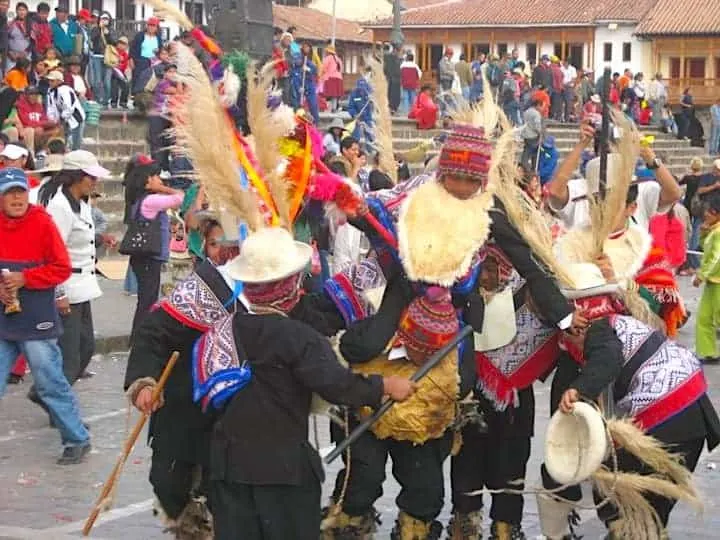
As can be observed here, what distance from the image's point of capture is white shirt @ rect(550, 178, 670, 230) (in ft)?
26.6

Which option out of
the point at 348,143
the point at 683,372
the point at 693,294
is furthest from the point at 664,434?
the point at 693,294

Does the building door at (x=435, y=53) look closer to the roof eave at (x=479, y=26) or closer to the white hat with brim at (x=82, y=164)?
the roof eave at (x=479, y=26)

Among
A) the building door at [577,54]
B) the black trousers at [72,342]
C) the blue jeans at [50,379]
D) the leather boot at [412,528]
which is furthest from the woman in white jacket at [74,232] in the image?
the building door at [577,54]

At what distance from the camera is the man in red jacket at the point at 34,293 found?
365 inches

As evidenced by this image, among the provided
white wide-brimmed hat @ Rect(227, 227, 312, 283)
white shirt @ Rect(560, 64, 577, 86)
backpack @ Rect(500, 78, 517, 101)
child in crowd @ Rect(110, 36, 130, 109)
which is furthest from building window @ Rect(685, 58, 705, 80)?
white wide-brimmed hat @ Rect(227, 227, 312, 283)

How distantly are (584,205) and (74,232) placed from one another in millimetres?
3763

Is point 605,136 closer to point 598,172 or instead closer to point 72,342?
point 598,172

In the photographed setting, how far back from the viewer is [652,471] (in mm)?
6656

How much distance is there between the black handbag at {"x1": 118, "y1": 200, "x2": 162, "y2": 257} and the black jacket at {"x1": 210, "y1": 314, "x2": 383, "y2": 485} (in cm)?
796

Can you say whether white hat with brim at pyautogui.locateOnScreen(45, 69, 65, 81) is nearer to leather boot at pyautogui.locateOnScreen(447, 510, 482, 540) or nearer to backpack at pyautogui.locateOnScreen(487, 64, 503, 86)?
leather boot at pyautogui.locateOnScreen(447, 510, 482, 540)

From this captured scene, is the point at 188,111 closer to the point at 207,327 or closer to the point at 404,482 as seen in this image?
the point at 207,327

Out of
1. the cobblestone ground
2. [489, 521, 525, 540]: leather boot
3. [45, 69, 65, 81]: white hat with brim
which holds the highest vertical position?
[45, 69, 65, 81]: white hat with brim

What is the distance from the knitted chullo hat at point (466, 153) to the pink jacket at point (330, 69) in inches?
972

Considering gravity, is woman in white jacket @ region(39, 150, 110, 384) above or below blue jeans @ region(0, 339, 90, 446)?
above
